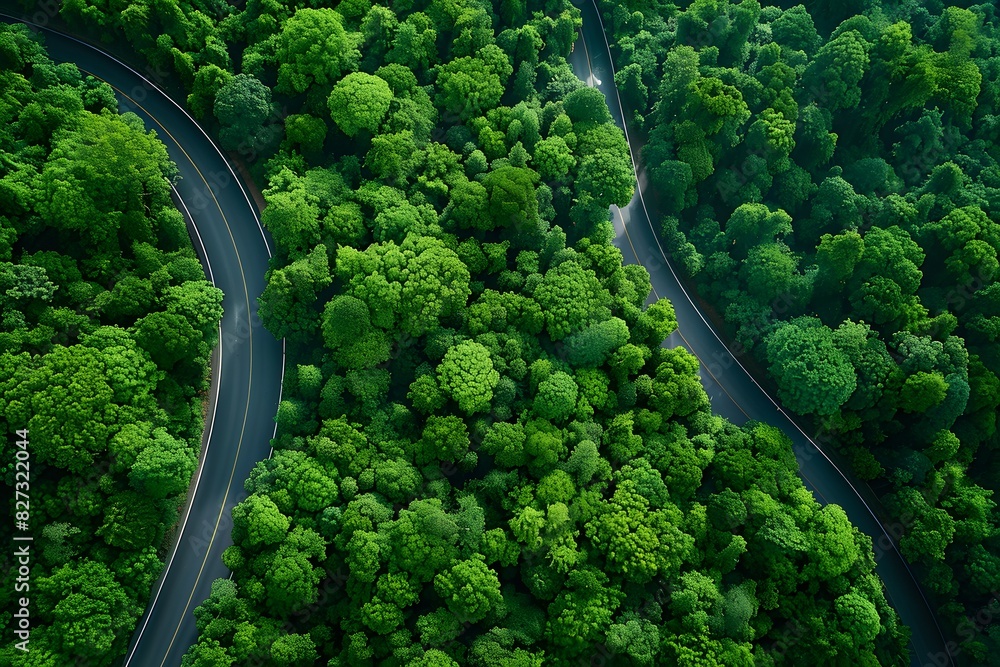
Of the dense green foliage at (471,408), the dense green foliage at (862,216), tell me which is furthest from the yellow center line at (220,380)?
the dense green foliage at (862,216)

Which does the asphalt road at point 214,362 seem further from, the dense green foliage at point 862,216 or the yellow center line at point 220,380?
the dense green foliage at point 862,216

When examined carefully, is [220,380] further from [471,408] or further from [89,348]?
[471,408]

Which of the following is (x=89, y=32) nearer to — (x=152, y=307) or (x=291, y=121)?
(x=291, y=121)

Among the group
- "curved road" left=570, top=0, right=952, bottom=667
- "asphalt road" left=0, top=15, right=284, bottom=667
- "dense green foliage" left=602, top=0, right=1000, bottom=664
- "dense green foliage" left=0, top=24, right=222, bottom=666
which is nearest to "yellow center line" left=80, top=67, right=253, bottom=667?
"asphalt road" left=0, top=15, right=284, bottom=667

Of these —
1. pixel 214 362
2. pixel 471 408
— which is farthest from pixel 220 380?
pixel 471 408

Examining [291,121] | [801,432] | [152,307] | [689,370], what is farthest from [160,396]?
[801,432]

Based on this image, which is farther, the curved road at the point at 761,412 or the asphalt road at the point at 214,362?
the curved road at the point at 761,412
